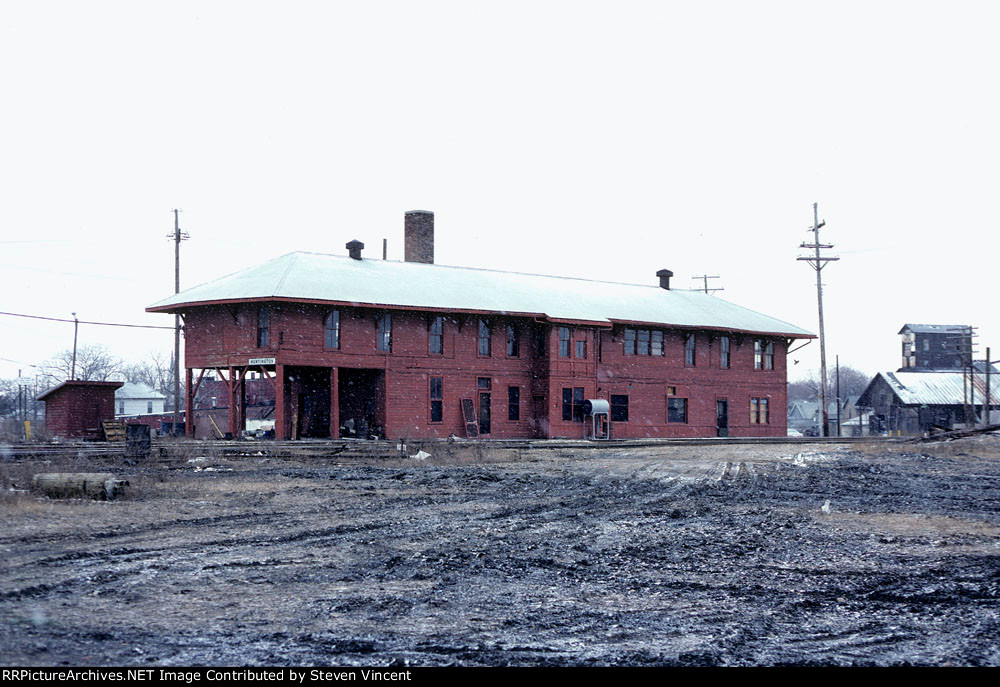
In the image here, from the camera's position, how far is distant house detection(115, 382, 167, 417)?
330 feet

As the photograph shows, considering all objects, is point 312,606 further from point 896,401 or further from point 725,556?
point 896,401

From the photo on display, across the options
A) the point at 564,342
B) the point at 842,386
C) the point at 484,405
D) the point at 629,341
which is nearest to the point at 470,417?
the point at 484,405

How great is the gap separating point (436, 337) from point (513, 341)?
12.8ft

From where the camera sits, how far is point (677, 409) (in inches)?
1735

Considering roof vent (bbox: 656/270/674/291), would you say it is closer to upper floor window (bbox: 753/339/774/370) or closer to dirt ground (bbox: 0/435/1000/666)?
upper floor window (bbox: 753/339/774/370)

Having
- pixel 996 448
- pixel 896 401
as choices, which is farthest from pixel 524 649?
pixel 896 401

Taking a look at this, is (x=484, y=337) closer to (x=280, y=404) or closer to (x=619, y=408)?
(x=619, y=408)

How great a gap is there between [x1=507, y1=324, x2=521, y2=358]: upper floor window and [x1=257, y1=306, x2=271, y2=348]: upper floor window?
10.4 m

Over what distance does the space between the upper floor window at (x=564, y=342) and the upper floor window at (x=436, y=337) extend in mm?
5698

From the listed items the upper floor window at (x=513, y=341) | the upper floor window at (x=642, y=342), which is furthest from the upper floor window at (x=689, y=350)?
the upper floor window at (x=513, y=341)

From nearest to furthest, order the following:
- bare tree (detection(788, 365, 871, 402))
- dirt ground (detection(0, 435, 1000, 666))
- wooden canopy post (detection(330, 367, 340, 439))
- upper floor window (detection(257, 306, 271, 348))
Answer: dirt ground (detection(0, 435, 1000, 666)) < wooden canopy post (detection(330, 367, 340, 439)) < upper floor window (detection(257, 306, 271, 348)) < bare tree (detection(788, 365, 871, 402))

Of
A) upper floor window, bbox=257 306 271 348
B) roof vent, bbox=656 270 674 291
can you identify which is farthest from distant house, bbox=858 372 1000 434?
upper floor window, bbox=257 306 271 348

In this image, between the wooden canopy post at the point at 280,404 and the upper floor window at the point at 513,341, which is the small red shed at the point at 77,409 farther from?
the upper floor window at the point at 513,341

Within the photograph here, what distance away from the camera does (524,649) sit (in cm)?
570
